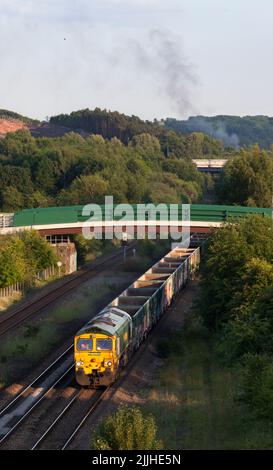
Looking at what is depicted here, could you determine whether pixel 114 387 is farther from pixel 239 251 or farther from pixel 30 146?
pixel 30 146

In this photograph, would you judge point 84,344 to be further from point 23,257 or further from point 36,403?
point 23,257

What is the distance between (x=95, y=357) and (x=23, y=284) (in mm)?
31651

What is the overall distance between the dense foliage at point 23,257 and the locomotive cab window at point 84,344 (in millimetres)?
26452

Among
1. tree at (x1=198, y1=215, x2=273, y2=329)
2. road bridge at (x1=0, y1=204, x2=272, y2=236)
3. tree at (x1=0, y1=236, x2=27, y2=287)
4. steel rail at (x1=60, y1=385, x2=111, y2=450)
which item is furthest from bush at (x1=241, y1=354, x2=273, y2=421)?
road bridge at (x1=0, y1=204, x2=272, y2=236)

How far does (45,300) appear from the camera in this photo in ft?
198

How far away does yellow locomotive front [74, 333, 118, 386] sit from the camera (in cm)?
3481

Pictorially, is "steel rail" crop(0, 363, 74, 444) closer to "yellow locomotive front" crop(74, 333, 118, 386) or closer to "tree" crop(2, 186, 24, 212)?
"yellow locomotive front" crop(74, 333, 118, 386)

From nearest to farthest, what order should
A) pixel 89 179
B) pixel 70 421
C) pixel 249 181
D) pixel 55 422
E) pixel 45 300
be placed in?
1. pixel 55 422
2. pixel 70 421
3. pixel 45 300
4. pixel 249 181
5. pixel 89 179

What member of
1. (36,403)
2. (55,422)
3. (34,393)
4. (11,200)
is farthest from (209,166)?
(55,422)

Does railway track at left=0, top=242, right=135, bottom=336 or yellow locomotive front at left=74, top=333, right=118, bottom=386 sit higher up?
yellow locomotive front at left=74, top=333, right=118, bottom=386

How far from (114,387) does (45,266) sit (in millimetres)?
36146

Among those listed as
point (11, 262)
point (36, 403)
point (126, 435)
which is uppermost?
point (11, 262)

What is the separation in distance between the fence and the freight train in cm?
1159
